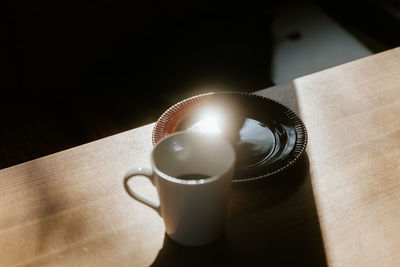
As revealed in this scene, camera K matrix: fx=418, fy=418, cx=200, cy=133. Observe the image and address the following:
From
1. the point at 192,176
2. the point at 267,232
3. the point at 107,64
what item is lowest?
the point at 107,64

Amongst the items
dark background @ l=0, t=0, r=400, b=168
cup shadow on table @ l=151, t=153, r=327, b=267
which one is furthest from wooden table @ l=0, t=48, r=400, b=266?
dark background @ l=0, t=0, r=400, b=168

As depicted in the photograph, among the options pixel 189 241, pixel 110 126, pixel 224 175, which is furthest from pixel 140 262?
pixel 110 126

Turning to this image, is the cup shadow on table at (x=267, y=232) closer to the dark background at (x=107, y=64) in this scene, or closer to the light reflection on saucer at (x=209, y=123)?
the light reflection on saucer at (x=209, y=123)

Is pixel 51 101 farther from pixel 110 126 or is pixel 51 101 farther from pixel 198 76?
pixel 198 76

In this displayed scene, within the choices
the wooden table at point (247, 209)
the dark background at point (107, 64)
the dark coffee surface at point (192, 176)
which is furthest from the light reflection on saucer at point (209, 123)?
the dark background at point (107, 64)

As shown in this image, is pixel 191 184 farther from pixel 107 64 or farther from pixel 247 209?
pixel 107 64

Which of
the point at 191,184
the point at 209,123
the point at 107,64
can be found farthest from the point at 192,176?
the point at 107,64
